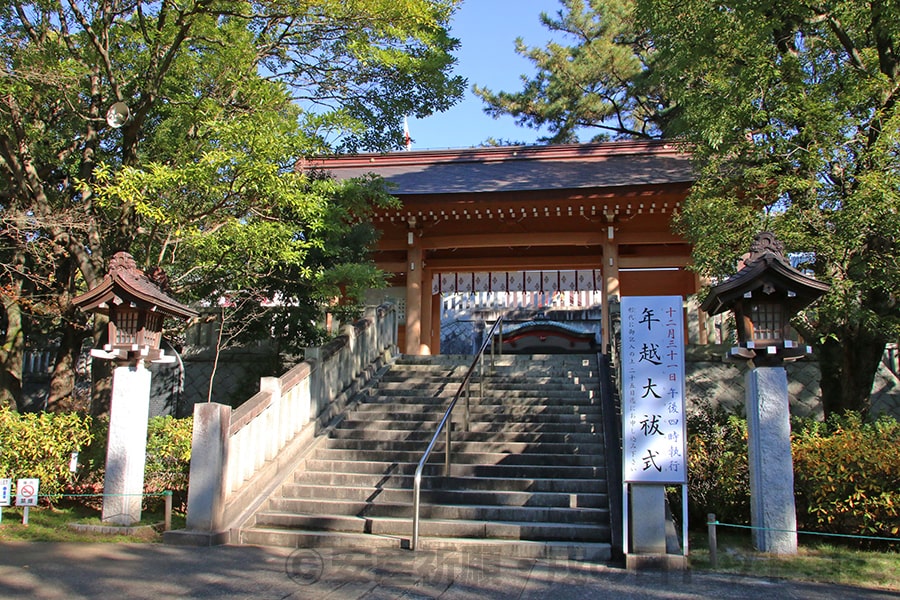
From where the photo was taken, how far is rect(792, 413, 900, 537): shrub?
6836 mm

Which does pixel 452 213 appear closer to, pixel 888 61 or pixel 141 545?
pixel 888 61

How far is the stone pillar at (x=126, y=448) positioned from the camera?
306 inches

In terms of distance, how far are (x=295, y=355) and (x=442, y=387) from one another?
3.09 metres

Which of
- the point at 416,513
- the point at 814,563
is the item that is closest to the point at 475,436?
the point at 416,513

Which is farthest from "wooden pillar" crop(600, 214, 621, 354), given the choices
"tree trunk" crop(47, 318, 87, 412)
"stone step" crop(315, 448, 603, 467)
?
"tree trunk" crop(47, 318, 87, 412)

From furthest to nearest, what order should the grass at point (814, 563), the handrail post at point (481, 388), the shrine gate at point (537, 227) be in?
the shrine gate at point (537, 227) < the handrail post at point (481, 388) < the grass at point (814, 563)

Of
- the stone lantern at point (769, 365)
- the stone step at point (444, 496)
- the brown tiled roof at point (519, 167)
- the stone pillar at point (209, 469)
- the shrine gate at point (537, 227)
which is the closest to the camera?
the stone lantern at point (769, 365)

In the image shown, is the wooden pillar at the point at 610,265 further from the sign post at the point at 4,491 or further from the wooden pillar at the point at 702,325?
the sign post at the point at 4,491

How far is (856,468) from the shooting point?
700cm

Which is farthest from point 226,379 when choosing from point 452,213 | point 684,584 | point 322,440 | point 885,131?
point 885,131

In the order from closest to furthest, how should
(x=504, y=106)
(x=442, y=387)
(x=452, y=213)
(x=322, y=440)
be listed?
(x=322, y=440) → (x=442, y=387) → (x=452, y=213) → (x=504, y=106)

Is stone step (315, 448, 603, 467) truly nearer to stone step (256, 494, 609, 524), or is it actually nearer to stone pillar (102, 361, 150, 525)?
stone step (256, 494, 609, 524)

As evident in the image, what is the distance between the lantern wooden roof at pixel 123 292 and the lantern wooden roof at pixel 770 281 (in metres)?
6.38

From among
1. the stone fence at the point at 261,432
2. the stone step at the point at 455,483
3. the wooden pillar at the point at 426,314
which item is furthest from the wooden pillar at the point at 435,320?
the stone step at the point at 455,483
